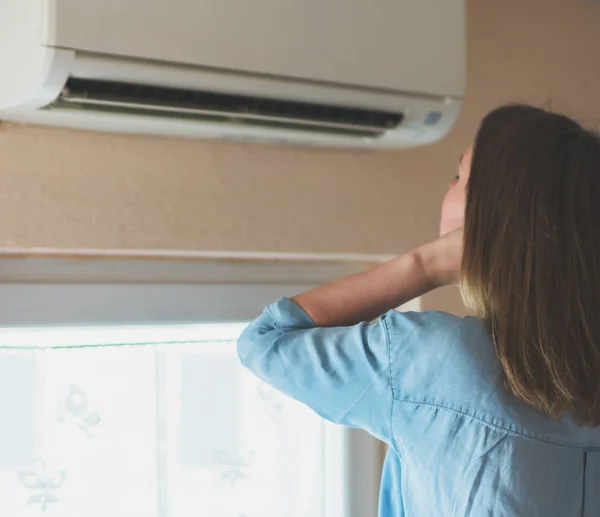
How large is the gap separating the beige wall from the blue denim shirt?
13.8 inches

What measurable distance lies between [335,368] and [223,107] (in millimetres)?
354

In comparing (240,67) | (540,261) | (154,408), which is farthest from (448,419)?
(154,408)

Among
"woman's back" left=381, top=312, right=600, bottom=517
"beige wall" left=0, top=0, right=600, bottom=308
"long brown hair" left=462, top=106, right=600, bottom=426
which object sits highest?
"beige wall" left=0, top=0, right=600, bottom=308

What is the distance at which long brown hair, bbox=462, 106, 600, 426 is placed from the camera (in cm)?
70

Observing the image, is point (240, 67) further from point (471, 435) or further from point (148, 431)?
point (148, 431)

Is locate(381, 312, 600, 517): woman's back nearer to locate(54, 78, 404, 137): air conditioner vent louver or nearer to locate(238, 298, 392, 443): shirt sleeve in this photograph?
locate(238, 298, 392, 443): shirt sleeve

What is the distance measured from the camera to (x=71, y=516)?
1138mm

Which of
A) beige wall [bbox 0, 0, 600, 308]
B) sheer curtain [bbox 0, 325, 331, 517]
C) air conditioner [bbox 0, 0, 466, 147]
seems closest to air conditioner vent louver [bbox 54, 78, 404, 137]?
air conditioner [bbox 0, 0, 466, 147]

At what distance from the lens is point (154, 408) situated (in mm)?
1220

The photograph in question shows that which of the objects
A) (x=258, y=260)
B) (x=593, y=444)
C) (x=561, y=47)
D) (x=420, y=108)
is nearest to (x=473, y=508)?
(x=593, y=444)

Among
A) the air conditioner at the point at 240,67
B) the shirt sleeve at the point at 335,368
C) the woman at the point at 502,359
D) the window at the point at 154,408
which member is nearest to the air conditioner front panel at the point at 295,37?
the air conditioner at the point at 240,67

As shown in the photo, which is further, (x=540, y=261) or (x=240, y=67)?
(x=240, y=67)

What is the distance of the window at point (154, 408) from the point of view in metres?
1.10

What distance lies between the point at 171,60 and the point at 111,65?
0.22 ft
